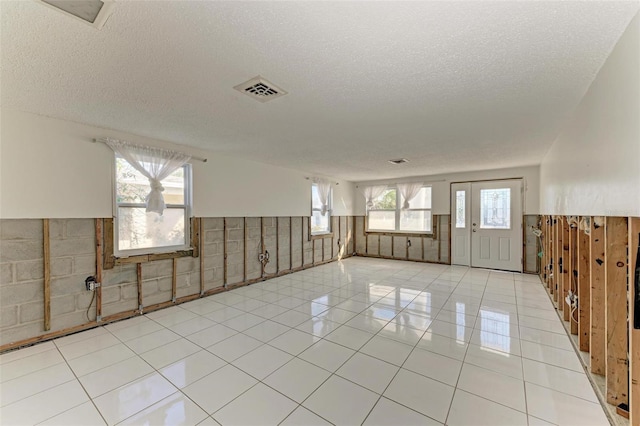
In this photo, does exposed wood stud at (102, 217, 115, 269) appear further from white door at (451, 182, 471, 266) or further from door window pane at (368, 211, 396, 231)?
white door at (451, 182, 471, 266)

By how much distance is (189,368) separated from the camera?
7.35ft

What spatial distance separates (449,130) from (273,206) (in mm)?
3513

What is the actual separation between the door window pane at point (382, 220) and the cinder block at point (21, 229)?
22.3 ft

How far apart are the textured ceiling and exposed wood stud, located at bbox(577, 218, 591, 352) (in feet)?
4.35

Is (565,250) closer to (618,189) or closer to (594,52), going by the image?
(618,189)

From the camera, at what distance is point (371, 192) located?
7641 mm

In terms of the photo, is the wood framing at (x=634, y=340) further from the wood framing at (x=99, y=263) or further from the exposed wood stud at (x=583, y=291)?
the wood framing at (x=99, y=263)

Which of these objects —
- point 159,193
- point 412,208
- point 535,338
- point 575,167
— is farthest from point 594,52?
point 412,208

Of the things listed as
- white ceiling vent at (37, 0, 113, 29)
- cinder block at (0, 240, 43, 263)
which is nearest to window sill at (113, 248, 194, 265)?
cinder block at (0, 240, 43, 263)

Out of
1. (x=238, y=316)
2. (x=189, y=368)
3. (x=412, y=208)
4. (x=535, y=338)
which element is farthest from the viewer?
(x=412, y=208)

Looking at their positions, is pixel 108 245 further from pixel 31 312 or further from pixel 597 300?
pixel 597 300

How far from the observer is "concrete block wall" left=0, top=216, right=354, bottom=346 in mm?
2562

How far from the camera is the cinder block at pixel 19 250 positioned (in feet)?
8.27

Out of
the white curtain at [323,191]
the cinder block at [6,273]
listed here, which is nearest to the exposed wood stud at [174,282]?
the cinder block at [6,273]
